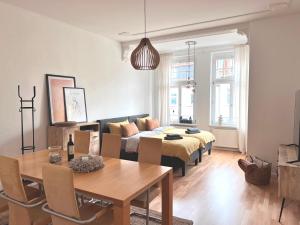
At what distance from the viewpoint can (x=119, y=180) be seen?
200 centimetres

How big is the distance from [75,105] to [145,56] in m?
2.52

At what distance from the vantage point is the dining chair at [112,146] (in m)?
3.01

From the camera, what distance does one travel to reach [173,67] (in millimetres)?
7258

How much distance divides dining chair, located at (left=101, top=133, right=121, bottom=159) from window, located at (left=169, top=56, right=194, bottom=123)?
431 centimetres

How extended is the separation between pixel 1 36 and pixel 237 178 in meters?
4.55

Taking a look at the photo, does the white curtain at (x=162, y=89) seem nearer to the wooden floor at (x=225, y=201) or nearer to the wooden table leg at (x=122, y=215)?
the wooden floor at (x=225, y=201)

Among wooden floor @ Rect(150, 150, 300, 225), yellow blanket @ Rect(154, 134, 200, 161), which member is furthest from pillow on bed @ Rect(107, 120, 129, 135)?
wooden floor @ Rect(150, 150, 300, 225)

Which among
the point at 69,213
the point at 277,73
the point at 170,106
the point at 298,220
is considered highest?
the point at 277,73

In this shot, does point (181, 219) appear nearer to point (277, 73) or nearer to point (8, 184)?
point (8, 184)

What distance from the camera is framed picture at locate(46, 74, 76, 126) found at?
4.24 meters

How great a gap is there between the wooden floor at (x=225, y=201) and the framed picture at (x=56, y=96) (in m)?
2.41

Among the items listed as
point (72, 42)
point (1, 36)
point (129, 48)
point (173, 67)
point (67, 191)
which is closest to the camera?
point (67, 191)

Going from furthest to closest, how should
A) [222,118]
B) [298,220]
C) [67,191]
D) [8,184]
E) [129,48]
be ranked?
[222,118]
[129,48]
[298,220]
[8,184]
[67,191]

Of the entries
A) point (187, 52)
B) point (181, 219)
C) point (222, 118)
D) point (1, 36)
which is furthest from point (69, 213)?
point (187, 52)
